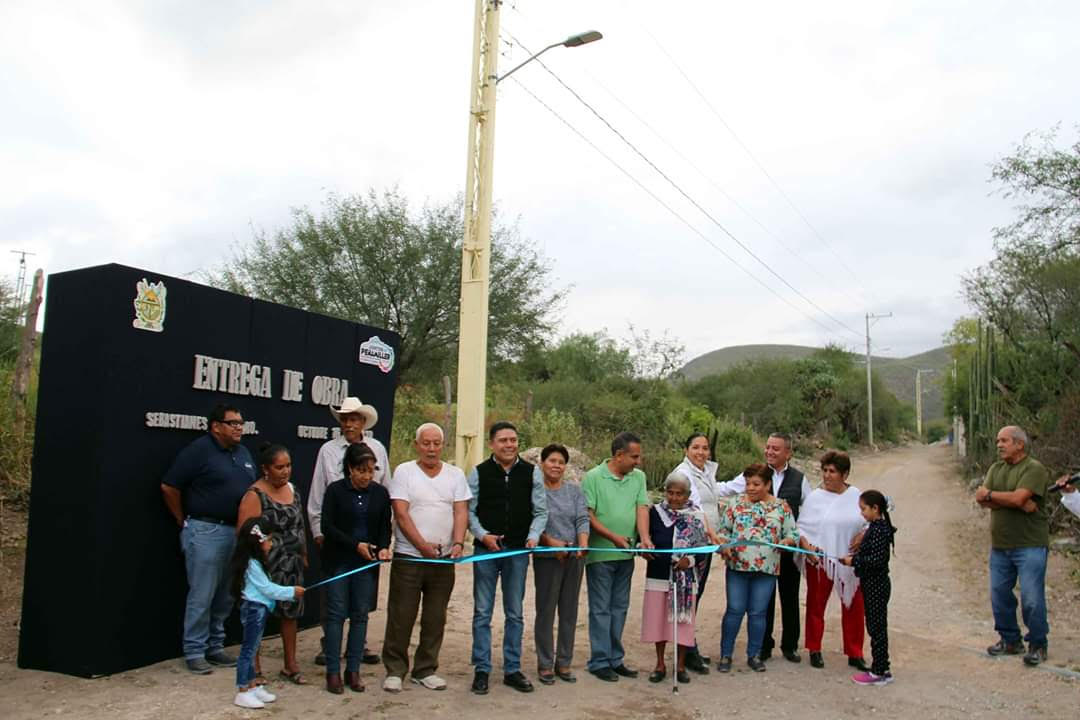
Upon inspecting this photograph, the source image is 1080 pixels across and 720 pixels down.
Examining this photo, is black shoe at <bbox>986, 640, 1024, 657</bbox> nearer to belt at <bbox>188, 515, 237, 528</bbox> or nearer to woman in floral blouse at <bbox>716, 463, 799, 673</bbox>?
woman in floral blouse at <bbox>716, 463, 799, 673</bbox>

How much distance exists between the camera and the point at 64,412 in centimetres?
605

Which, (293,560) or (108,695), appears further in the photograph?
(293,560)

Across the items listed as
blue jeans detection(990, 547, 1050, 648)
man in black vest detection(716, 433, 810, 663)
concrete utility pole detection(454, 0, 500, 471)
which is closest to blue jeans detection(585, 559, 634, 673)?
man in black vest detection(716, 433, 810, 663)

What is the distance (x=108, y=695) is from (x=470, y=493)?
2.53 m

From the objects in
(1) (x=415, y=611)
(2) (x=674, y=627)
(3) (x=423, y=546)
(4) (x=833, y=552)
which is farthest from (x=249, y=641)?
(4) (x=833, y=552)

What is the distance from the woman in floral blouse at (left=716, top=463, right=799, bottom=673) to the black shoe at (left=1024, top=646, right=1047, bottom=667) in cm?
208

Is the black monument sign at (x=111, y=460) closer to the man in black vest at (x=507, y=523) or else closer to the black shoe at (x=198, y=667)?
the black shoe at (x=198, y=667)

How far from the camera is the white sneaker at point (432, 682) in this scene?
6070 millimetres

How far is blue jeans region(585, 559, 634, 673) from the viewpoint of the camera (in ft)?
21.6

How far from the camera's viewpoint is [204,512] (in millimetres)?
6160

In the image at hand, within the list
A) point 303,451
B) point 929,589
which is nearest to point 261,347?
point 303,451

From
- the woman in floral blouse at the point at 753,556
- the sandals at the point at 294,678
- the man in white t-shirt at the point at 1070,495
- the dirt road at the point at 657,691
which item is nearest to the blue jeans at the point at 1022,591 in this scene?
the dirt road at the point at 657,691

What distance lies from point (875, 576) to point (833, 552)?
370 millimetres

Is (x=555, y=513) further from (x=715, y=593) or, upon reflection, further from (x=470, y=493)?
(x=715, y=593)
